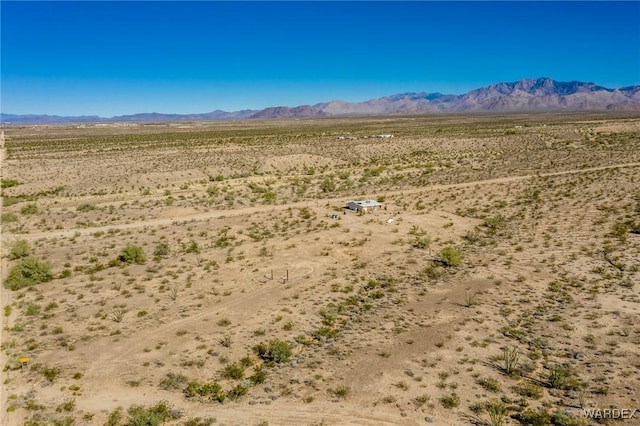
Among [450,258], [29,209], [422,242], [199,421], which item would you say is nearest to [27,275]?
[199,421]

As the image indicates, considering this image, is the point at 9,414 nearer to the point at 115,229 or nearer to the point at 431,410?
the point at 431,410

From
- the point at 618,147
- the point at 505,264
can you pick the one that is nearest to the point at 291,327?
the point at 505,264

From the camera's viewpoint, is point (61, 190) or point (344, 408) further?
point (61, 190)

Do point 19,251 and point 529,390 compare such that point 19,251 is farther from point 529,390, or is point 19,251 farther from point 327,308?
point 529,390

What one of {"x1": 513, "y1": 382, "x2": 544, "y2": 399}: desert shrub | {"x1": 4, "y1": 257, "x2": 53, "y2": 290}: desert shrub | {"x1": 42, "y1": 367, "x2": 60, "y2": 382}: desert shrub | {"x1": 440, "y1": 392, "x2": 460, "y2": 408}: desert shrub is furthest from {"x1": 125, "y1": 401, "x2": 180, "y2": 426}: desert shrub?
{"x1": 4, "y1": 257, "x2": 53, "y2": 290}: desert shrub

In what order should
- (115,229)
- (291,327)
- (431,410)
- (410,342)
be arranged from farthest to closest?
(115,229), (291,327), (410,342), (431,410)

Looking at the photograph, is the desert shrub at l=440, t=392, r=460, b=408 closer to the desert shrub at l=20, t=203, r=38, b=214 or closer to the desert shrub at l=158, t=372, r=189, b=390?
the desert shrub at l=158, t=372, r=189, b=390
